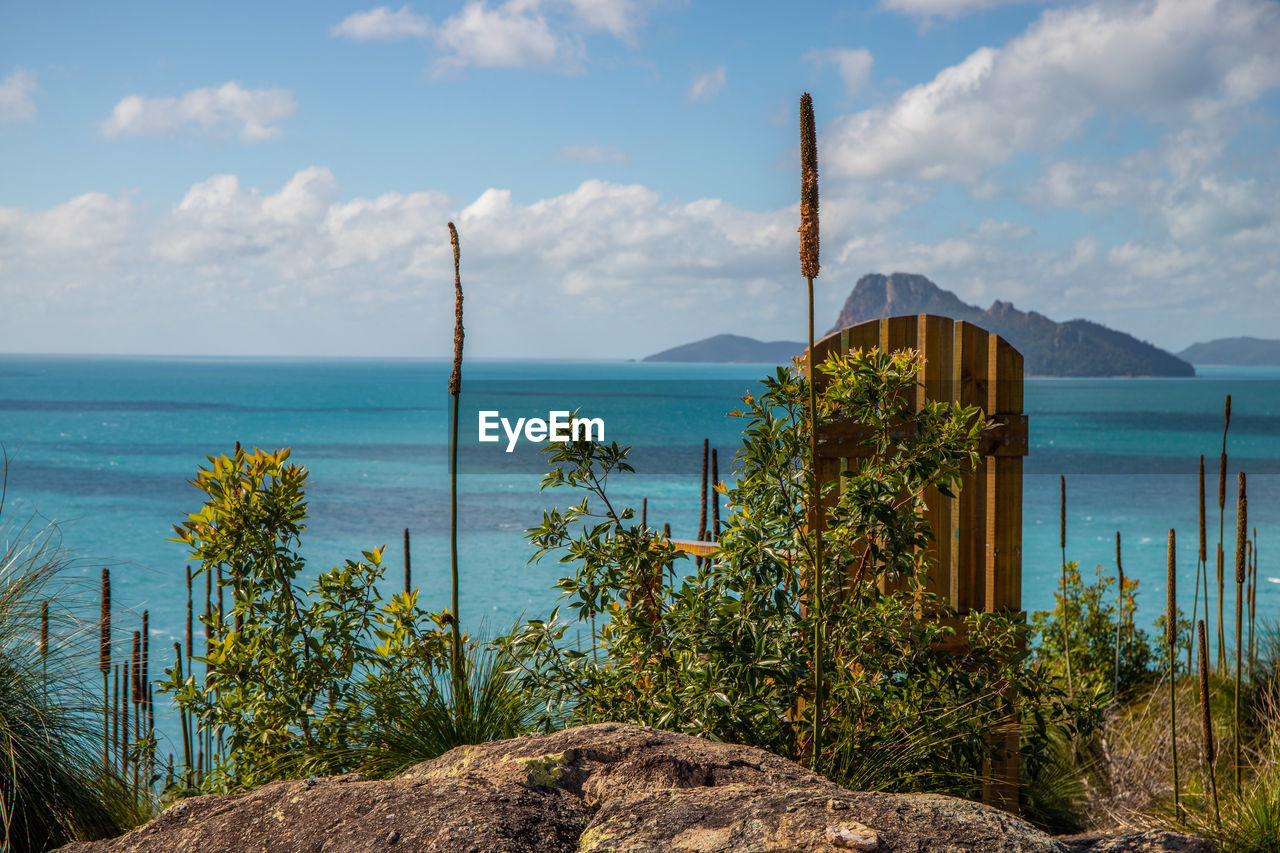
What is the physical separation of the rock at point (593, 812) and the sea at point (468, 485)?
0.69 m

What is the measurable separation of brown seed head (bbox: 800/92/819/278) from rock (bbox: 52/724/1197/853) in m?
1.27

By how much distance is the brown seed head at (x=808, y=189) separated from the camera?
247 centimetres

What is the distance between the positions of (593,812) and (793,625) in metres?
1.22

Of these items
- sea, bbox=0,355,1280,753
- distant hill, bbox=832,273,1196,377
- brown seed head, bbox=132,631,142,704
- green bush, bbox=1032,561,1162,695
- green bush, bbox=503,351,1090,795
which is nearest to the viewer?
green bush, bbox=503,351,1090,795

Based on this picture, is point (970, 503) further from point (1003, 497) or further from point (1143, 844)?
point (1143, 844)

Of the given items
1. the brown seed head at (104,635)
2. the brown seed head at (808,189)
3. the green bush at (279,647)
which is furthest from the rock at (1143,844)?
the brown seed head at (104,635)

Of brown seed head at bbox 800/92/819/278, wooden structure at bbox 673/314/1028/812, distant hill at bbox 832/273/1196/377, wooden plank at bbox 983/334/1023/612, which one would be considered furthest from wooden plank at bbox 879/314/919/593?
distant hill at bbox 832/273/1196/377

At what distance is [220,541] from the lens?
3.64 m

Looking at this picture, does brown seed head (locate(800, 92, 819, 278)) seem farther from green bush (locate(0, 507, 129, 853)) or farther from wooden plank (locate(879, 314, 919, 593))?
green bush (locate(0, 507, 129, 853))

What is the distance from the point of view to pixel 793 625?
307 centimetres

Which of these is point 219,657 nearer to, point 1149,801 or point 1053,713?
point 1053,713

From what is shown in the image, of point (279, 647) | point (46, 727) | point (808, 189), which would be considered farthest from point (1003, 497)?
point (46, 727)

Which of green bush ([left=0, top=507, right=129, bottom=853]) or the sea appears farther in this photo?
the sea

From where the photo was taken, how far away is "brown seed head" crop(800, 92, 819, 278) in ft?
8.10
